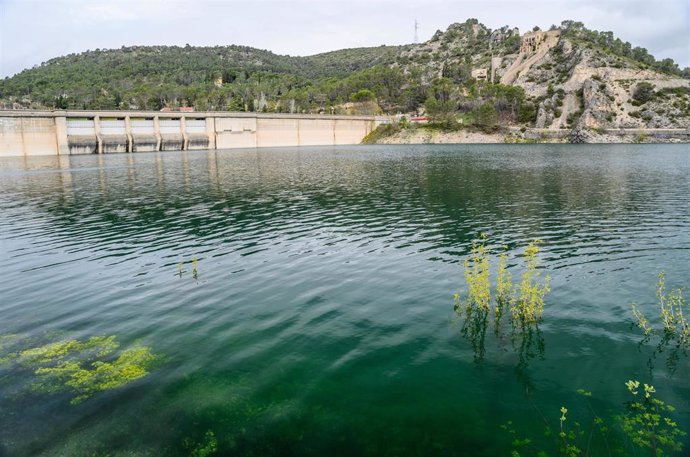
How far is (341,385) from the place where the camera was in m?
12.6

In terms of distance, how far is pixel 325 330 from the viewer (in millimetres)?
16047

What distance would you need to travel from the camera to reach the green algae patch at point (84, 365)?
12.6m

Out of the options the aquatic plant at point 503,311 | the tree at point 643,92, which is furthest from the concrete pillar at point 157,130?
the tree at point 643,92

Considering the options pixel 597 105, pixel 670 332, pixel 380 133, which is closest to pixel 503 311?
pixel 670 332

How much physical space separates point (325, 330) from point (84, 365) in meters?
7.55

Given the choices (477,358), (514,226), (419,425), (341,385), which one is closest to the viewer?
(419,425)

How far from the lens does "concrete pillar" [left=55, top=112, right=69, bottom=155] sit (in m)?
118

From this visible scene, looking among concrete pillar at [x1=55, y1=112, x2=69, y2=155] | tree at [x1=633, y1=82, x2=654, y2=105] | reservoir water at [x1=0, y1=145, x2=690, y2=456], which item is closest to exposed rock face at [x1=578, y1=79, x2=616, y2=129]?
tree at [x1=633, y1=82, x2=654, y2=105]

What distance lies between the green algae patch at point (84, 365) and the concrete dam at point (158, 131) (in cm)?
12282

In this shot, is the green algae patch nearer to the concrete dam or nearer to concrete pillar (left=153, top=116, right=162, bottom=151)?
the concrete dam

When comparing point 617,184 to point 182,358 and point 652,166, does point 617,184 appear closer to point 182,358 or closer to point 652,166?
point 652,166

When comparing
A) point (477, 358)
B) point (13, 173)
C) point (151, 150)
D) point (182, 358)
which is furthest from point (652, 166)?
point (151, 150)

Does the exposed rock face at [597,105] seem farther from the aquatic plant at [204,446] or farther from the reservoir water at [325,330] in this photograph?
the aquatic plant at [204,446]

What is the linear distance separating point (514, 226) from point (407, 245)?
9.15 m
